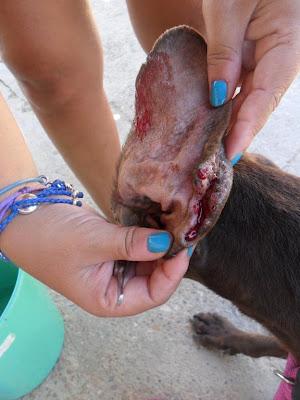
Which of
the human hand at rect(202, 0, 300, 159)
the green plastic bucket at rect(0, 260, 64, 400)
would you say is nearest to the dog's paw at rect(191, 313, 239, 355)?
the green plastic bucket at rect(0, 260, 64, 400)

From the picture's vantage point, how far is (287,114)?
366 cm

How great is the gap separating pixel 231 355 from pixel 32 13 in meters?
1.77

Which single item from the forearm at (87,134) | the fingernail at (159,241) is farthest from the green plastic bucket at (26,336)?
the fingernail at (159,241)

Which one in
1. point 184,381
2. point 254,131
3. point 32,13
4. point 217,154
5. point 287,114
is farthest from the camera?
point 287,114

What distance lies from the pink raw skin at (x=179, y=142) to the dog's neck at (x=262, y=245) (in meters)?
0.31

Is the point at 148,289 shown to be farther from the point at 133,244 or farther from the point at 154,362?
the point at 154,362

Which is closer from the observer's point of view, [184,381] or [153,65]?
[153,65]

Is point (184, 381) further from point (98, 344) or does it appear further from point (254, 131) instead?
point (254, 131)

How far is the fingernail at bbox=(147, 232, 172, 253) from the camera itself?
1356mm

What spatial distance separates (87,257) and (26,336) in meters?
0.96

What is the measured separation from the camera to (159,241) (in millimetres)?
1355

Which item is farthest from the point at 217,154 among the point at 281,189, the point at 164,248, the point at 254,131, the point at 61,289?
the point at 61,289

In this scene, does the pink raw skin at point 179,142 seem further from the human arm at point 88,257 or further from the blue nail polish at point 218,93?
the human arm at point 88,257

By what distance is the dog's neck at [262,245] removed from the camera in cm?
158
